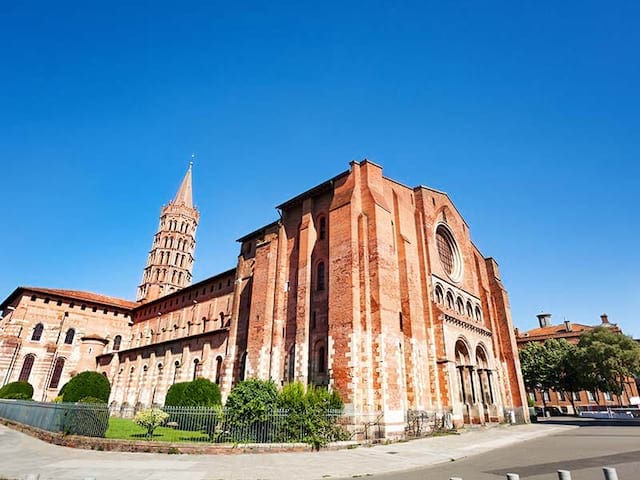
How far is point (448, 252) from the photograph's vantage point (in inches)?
1163

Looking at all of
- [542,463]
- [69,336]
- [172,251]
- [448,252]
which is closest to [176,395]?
[542,463]

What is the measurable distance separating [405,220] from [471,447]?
14.0 metres

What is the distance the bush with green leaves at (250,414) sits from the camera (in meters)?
13.5

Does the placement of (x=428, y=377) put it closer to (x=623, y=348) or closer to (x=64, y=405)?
(x=64, y=405)

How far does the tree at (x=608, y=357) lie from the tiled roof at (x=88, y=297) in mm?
52750

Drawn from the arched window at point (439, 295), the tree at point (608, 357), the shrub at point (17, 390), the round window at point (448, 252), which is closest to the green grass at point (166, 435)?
the arched window at point (439, 295)

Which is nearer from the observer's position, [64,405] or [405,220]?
[64,405]

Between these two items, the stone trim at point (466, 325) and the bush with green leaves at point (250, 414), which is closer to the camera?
the bush with green leaves at point (250, 414)

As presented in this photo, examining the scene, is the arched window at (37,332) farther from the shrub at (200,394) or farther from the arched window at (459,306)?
the arched window at (459,306)

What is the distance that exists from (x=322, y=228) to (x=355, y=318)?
7514 mm

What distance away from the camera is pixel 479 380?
25.9 meters

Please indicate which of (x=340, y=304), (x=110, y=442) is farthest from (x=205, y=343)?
(x=110, y=442)

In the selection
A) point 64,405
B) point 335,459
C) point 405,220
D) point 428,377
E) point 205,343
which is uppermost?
point 405,220

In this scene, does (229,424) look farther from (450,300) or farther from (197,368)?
(450,300)
